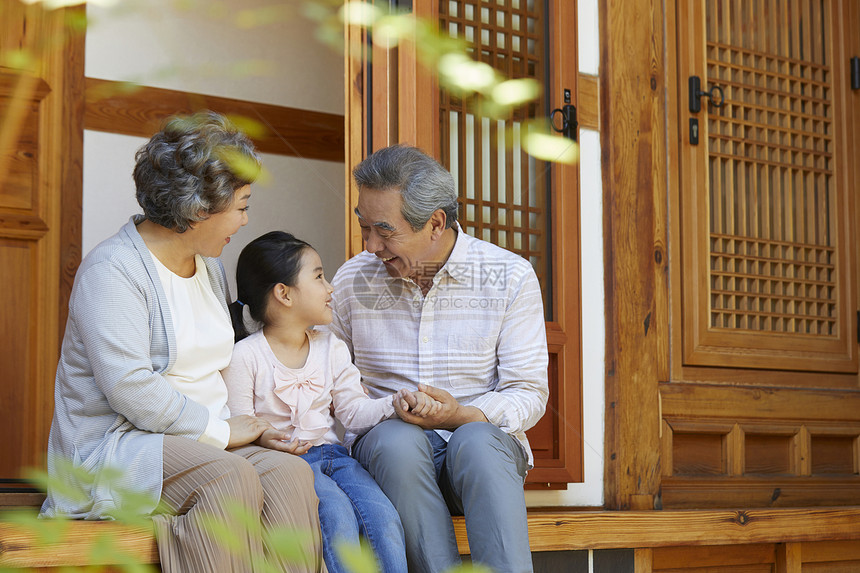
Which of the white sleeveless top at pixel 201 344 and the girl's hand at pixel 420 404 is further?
the girl's hand at pixel 420 404

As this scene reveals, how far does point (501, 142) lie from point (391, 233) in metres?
0.88

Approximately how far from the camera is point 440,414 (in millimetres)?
2107

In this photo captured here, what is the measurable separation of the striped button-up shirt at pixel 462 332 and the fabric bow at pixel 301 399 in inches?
10.2

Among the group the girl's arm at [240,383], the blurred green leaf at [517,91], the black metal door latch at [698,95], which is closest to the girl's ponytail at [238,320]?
the girl's arm at [240,383]

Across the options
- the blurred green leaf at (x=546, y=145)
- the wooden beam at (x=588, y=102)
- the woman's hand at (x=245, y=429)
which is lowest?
the woman's hand at (x=245, y=429)

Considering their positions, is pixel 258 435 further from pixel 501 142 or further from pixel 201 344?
pixel 501 142

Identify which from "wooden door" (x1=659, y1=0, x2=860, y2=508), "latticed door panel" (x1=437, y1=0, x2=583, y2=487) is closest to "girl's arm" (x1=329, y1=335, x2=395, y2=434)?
"latticed door panel" (x1=437, y1=0, x2=583, y2=487)

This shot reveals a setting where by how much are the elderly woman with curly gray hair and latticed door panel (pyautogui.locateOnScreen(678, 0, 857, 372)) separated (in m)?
1.79

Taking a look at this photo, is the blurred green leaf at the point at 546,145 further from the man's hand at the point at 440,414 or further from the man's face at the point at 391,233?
the man's hand at the point at 440,414

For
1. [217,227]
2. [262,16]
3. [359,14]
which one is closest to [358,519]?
[217,227]

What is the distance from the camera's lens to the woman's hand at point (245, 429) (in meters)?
1.93

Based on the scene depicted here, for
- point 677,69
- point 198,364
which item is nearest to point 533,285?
point 198,364

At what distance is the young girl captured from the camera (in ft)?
6.90

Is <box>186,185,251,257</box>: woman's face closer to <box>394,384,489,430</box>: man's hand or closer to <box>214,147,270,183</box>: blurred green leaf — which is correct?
<box>214,147,270,183</box>: blurred green leaf
